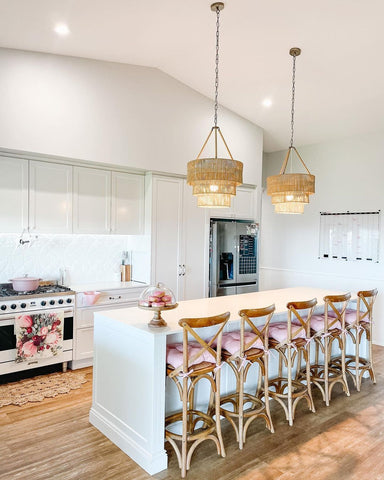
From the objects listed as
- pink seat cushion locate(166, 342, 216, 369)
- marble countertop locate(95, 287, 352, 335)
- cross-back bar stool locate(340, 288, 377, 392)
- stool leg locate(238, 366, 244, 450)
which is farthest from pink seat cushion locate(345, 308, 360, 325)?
pink seat cushion locate(166, 342, 216, 369)

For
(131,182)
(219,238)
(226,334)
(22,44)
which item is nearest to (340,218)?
(219,238)

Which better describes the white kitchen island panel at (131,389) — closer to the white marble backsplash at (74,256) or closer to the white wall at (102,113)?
the white marble backsplash at (74,256)

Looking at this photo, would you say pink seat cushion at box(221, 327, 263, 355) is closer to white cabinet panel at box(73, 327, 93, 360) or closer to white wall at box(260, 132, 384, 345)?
white cabinet panel at box(73, 327, 93, 360)

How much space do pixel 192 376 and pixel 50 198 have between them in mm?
2610

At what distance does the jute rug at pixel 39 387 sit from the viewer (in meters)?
3.48

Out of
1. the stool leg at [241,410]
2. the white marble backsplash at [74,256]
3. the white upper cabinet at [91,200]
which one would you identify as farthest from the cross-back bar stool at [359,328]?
the white upper cabinet at [91,200]

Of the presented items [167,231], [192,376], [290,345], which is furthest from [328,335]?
[167,231]

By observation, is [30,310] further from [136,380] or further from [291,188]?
[291,188]

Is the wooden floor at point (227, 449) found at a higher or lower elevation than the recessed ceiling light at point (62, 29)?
lower

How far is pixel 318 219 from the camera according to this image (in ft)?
20.2

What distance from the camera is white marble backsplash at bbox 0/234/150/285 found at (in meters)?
4.30

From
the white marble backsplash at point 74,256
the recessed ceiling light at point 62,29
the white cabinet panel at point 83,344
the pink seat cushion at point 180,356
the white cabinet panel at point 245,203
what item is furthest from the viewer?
the white cabinet panel at point 245,203

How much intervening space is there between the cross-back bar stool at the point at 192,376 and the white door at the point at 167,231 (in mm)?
2063

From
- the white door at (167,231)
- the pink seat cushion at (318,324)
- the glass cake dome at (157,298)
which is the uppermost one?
the white door at (167,231)
